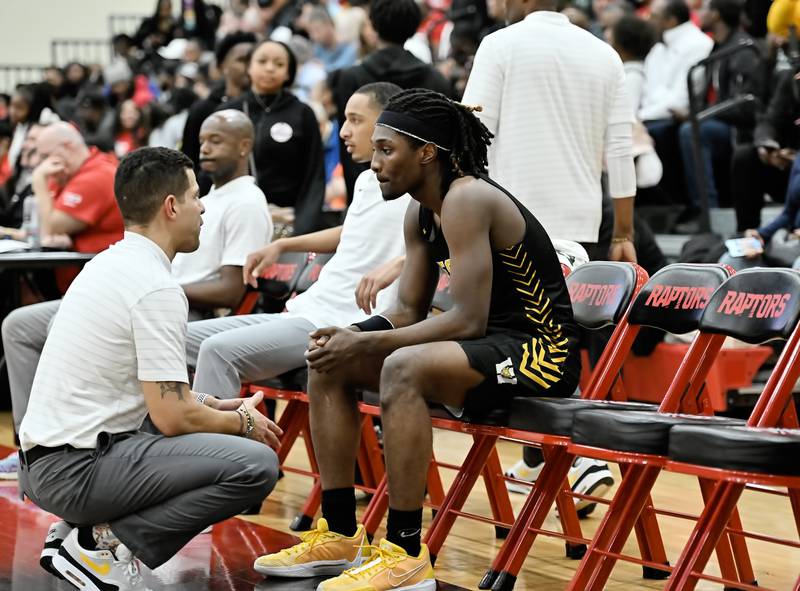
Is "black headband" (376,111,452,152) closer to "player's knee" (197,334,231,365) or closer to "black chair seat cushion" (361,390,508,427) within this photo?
"black chair seat cushion" (361,390,508,427)

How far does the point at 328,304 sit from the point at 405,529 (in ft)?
4.24

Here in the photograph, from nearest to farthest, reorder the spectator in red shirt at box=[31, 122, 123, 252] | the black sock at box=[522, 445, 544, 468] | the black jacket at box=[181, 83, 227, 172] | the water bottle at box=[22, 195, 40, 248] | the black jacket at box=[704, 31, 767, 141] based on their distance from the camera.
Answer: the black sock at box=[522, 445, 544, 468]
the spectator in red shirt at box=[31, 122, 123, 252]
the black jacket at box=[181, 83, 227, 172]
the water bottle at box=[22, 195, 40, 248]
the black jacket at box=[704, 31, 767, 141]

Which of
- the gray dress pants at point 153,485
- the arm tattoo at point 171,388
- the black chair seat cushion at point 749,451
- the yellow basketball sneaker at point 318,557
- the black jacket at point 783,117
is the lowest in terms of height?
the yellow basketball sneaker at point 318,557

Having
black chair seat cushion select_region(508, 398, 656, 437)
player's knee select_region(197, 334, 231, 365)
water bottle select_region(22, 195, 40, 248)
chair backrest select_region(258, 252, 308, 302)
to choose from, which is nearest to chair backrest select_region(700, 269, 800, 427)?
black chair seat cushion select_region(508, 398, 656, 437)

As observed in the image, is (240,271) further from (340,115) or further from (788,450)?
(788,450)

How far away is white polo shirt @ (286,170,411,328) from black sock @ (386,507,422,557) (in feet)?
3.91

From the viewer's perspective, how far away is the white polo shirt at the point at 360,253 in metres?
4.37

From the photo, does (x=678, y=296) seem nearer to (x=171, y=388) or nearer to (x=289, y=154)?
(x=171, y=388)

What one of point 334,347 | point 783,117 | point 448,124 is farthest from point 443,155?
point 783,117

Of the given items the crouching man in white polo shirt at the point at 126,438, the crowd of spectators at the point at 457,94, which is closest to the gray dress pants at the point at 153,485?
the crouching man in white polo shirt at the point at 126,438

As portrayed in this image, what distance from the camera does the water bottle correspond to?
6.47 metres

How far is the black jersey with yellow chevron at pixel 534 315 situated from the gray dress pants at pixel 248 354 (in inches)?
38.9

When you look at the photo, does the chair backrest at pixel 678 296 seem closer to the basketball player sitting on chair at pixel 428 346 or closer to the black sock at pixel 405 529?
the basketball player sitting on chair at pixel 428 346

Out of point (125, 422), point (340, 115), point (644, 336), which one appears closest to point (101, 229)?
point (340, 115)
